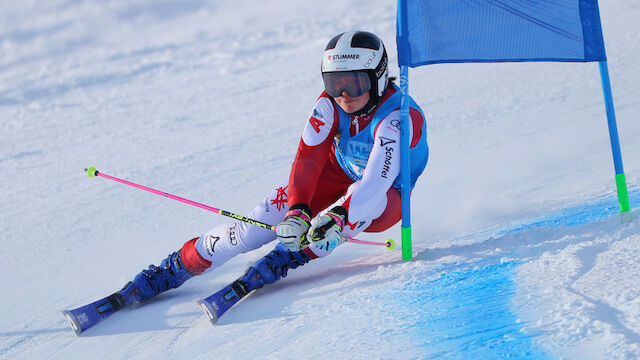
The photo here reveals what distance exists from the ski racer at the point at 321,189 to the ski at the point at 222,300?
4 cm

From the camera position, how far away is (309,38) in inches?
450

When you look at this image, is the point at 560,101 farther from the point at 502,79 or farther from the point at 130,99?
the point at 130,99

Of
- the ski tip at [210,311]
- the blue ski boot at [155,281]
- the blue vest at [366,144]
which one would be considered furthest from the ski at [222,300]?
the blue vest at [366,144]

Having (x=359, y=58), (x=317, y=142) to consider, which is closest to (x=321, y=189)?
(x=317, y=142)

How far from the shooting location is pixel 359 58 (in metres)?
3.14

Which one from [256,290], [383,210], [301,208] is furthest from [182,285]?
[383,210]

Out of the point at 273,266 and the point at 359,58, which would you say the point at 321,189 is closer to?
the point at 273,266

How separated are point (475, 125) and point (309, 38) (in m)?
5.73

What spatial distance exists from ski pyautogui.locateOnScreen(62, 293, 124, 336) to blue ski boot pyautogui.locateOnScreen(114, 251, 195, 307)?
0.13ft

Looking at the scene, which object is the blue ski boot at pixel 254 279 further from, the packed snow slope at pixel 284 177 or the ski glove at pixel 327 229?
the ski glove at pixel 327 229

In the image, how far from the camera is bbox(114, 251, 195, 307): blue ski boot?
3.28 metres

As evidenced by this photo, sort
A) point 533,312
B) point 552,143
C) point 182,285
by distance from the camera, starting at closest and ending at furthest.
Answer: point 533,312, point 182,285, point 552,143

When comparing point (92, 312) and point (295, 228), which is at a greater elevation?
point (295, 228)

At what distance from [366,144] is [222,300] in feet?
3.62
